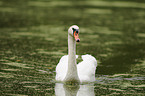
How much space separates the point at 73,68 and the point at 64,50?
4.64 m

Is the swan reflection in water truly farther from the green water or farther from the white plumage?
the white plumage

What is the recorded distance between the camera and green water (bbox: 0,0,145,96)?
9.74 meters

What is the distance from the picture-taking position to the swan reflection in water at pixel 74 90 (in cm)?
925

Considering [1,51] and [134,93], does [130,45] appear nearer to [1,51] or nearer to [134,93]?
[1,51]

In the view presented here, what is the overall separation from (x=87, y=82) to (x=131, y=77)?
157 centimetres

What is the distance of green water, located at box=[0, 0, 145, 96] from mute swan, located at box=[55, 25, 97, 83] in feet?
Answer: 0.80

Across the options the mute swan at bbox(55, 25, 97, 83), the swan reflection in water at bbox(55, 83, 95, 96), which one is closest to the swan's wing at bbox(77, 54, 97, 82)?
the mute swan at bbox(55, 25, 97, 83)

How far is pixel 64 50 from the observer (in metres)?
14.4

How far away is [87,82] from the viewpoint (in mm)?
10164

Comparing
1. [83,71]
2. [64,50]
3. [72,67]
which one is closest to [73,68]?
[72,67]

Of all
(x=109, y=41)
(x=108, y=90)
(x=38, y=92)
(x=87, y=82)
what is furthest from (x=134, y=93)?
(x=109, y=41)

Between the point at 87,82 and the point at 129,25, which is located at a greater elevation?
the point at 129,25

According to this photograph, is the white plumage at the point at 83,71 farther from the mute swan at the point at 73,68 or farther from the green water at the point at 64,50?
the green water at the point at 64,50

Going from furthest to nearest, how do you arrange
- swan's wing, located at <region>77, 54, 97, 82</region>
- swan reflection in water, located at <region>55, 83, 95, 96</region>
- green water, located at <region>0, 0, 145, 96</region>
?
swan's wing, located at <region>77, 54, 97, 82</region>, green water, located at <region>0, 0, 145, 96</region>, swan reflection in water, located at <region>55, 83, 95, 96</region>
